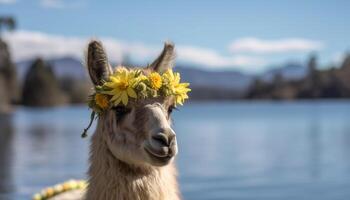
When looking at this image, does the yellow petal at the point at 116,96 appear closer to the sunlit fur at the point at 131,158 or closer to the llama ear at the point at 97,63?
the sunlit fur at the point at 131,158

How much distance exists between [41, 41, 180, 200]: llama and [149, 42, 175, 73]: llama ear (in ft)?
0.98

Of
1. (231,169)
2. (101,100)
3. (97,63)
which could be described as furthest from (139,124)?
(231,169)

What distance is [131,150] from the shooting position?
4.42 meters

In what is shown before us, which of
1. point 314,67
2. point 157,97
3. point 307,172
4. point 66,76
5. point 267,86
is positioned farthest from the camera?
point 267,86

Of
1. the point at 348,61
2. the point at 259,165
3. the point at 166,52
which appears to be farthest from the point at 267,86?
the point at 166,52

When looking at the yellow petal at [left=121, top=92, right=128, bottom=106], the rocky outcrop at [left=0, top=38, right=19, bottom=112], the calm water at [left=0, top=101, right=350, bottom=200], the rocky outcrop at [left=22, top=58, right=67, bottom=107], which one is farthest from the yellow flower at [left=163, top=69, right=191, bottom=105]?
the rocky outcrop at [left=22, top=58, right=67, bottom=107]

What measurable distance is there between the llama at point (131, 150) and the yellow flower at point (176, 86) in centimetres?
6

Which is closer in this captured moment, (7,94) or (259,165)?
(259,165)

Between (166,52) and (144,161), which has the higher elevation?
(166,52)

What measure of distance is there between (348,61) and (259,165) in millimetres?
97126

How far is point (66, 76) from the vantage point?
373 ft

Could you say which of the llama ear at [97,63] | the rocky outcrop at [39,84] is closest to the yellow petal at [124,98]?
the llama ear at [97,63]

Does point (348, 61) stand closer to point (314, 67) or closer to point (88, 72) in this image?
point (314, 67)

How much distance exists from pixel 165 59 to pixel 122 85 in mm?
463
